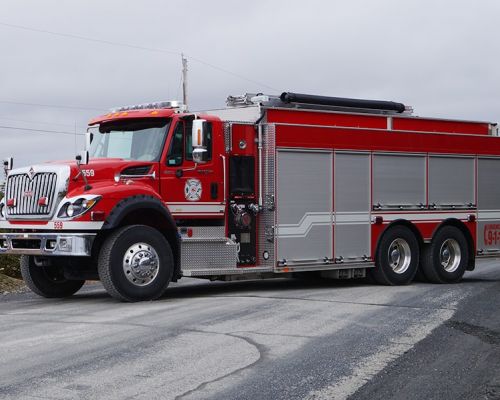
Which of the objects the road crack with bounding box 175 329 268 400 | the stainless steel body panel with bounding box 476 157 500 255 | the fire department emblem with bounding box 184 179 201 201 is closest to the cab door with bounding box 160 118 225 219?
the fire department emblem with bounding box 184 179 201 201

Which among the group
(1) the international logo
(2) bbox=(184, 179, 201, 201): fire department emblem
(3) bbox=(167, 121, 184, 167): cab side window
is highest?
(3) bbox=(167, 121, 184, 167): cab side window

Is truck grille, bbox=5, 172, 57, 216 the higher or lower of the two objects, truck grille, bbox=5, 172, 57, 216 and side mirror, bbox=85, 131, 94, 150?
the lower

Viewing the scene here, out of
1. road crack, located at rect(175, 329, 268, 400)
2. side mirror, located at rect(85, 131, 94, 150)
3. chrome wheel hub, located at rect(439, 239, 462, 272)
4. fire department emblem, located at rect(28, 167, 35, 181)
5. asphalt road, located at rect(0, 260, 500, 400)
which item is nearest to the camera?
road crack, located at rect(175, 329, 268, 400)

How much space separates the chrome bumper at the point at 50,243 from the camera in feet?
36.0

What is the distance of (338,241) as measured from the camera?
13875 millimetres

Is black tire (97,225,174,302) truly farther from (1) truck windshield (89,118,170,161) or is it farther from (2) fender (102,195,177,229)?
(1) truck windshield (89,118,170,161)

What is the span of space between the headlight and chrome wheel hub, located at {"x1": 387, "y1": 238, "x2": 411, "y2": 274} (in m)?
5.96

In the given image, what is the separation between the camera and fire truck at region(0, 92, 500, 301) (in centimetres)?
1138

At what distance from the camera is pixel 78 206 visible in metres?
11.1

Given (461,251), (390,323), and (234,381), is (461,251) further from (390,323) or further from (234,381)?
(234,381)

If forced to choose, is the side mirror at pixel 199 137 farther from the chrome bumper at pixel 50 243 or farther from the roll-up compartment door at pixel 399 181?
the roll-up compartment door at pixel 399 181

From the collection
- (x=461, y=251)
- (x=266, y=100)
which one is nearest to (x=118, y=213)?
(x=266, y=100)

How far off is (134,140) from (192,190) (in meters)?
1.13

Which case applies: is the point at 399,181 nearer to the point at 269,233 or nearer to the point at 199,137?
the point at 269,233
